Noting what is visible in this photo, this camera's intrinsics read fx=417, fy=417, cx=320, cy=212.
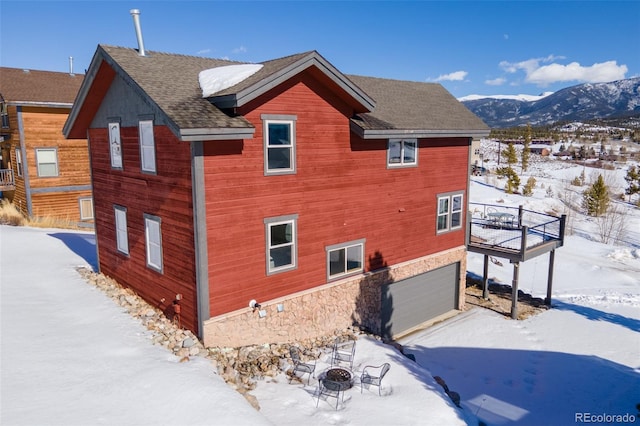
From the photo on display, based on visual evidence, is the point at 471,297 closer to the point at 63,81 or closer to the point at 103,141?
the point at 103,141

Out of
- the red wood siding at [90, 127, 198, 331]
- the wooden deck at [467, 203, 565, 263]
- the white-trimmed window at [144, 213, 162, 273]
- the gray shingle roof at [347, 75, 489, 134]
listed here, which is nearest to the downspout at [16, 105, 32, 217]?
the red wood siding at [90, 127, 198, 331]

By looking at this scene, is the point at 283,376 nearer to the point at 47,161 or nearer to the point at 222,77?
the point at 222,77

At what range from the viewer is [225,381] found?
9.41m

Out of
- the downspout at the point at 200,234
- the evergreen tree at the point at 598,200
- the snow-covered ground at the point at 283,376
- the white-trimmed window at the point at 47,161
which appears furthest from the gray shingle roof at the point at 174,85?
the evergreen tree at the point at 598,200

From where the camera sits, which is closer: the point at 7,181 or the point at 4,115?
the point at 4,115

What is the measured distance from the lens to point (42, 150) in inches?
966

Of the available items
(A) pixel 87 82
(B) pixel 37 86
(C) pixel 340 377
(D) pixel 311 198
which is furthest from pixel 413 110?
(B) pixel 37 86

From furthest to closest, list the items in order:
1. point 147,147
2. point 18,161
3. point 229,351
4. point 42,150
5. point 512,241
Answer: point 18,161
point 42,150
point 512,241
point 147,147
point 229,351

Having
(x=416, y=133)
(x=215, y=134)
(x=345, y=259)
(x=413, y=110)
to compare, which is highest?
(x=413, y=110)

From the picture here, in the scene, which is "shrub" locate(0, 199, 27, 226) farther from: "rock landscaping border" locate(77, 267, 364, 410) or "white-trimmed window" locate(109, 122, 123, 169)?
"rock landscaping border" locate(77, 267, 364, 410)

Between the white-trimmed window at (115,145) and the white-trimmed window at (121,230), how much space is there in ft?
4.81

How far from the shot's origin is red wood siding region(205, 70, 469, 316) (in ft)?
35.7

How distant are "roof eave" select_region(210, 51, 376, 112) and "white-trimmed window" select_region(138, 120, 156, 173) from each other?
230 cm

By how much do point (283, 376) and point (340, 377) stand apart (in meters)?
1.47
